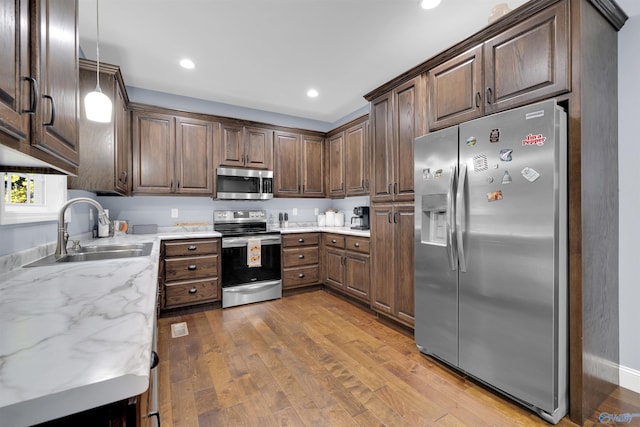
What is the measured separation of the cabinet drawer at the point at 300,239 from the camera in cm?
373

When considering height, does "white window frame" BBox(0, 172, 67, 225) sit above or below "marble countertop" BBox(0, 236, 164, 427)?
above

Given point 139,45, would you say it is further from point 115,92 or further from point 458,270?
point 458,270

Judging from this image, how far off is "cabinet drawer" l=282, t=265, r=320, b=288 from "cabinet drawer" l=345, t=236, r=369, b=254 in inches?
28.0

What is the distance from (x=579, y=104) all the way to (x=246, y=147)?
3.33 m

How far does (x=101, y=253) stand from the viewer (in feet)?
6.48

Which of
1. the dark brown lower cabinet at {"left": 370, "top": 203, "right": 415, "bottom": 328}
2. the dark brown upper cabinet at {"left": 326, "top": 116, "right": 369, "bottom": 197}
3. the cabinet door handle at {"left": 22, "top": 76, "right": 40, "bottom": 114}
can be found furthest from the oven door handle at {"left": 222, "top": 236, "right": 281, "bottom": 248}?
the cabinet door handle at {"left": 22, "top": 76, "right": 40, "bottom": 114}

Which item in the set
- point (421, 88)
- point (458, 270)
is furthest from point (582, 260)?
point (421, 88)

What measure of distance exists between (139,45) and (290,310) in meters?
3.04

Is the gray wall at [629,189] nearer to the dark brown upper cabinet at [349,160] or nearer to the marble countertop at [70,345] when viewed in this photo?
the dark brown upper cabinet at [349,160]

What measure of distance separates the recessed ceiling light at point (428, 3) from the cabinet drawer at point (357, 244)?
2.14m

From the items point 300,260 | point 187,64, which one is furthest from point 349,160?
point 187,64

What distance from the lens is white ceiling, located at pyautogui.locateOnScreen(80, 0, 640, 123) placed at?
208 cm

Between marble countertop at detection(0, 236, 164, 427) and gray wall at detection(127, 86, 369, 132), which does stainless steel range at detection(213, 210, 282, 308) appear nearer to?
gray wall at detection(127, 86, 369, 132)

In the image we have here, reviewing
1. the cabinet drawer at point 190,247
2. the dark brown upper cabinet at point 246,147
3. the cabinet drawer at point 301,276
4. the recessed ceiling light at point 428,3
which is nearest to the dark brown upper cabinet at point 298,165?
the dark brown upper cabinet at point 246,147
